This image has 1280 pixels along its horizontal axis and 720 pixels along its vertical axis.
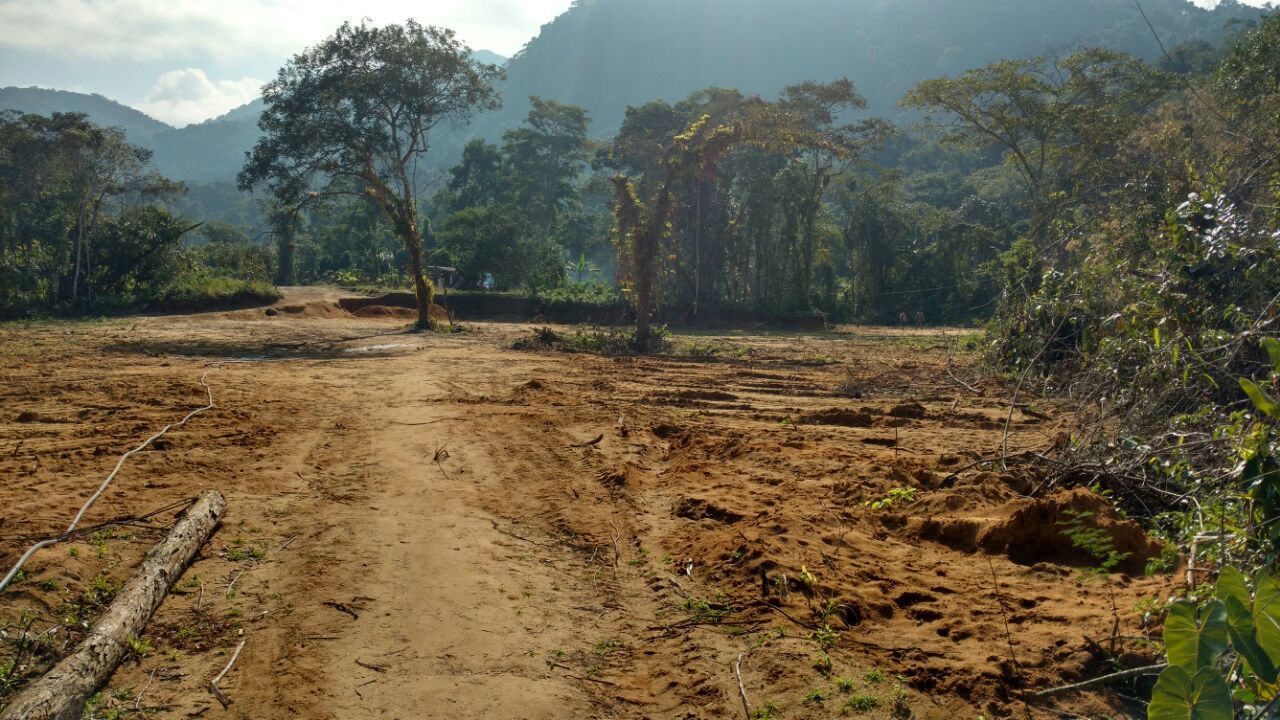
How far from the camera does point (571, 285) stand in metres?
31.0

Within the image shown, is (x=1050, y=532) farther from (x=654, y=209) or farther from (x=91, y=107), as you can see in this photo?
(x=91, y=107)

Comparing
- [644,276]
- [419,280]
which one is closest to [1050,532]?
[644,276]

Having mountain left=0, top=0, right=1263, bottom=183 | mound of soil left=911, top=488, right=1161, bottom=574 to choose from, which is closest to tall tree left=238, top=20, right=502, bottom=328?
mound of soil left=911, top=488, right=1161, bottom=574

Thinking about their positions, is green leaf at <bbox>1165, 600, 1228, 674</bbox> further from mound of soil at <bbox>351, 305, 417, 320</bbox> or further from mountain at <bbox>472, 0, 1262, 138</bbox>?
mountain at <bbox>472, 0, 1262, 138</bbox>

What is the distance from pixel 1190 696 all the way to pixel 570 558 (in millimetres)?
3496

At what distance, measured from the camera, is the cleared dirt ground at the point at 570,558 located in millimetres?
3385

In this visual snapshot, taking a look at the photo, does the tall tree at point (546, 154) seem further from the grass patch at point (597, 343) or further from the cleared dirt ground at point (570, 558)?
the cleared dirt ground at point (570, 558)

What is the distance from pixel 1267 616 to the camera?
1982 millimetres

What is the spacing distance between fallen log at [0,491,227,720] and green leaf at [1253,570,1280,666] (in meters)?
3.92

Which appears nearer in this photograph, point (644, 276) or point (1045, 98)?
point (644, 276)

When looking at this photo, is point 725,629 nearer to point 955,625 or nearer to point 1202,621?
point 955,625

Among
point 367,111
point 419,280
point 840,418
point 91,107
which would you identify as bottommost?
point 840,418

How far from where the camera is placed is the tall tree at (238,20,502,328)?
20.6 metres

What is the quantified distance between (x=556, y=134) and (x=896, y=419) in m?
38.9
